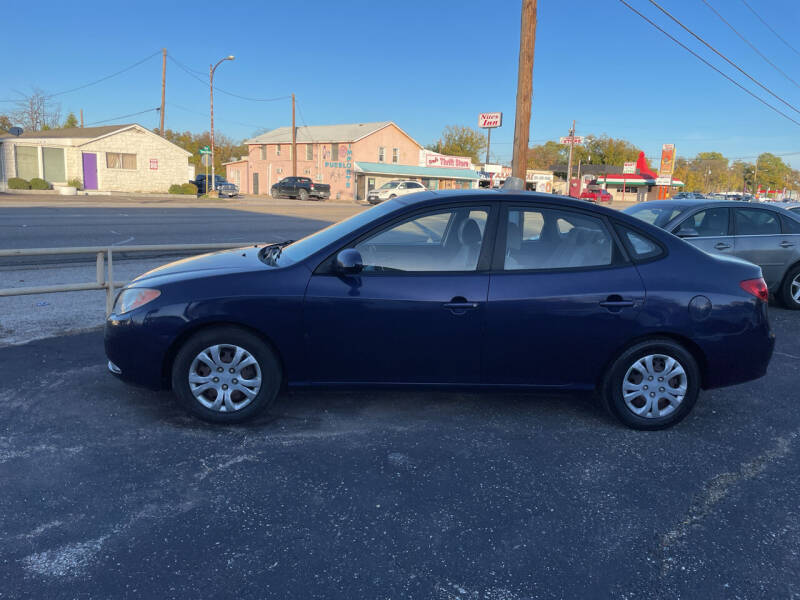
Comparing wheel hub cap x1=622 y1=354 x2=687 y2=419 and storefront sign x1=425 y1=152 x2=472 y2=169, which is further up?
storefront sign x1=425 y1=152 x2=472 y2=169

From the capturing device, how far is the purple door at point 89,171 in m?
38.7

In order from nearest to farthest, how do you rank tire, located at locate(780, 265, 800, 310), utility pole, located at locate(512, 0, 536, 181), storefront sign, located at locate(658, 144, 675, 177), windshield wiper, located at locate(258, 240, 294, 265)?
windshield wiper, located at locate(258, 240, 294, 265) < tire, located at locate(780, 265, 800, 310) < utility pole, located at locate(512, 0, 536, 181) < storefront sign, located at locate(658, 144, 675, 177)

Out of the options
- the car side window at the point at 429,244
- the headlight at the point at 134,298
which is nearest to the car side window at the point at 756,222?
the car side window at the point at 429,244

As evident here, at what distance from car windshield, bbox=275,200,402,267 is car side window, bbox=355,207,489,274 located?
0.63 feet

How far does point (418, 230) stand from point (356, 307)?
741mm

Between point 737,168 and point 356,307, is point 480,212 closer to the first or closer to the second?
point 356,307

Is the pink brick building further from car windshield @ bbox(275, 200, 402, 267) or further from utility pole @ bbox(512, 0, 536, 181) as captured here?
car windshield @ bbox(275, 200, 402, 267)

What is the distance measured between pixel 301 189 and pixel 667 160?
84.3 ft

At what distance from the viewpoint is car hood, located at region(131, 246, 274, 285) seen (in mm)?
4297

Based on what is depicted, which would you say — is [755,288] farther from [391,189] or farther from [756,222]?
[391,189]

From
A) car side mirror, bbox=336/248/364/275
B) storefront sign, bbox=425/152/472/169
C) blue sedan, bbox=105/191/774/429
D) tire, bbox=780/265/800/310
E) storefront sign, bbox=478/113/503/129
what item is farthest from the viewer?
storefront sign, bbox=425/152/472/169

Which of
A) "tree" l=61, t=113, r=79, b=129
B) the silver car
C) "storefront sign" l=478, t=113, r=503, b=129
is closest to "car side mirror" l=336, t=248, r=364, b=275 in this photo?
the silver car

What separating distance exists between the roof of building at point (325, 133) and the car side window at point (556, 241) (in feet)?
162

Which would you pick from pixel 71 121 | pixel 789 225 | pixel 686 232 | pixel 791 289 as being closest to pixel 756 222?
pixel 789 225
